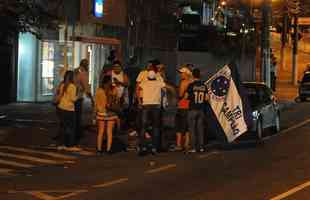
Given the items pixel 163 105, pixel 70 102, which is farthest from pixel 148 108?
pixel 70 102

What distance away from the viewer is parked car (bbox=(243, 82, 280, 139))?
1877 cm

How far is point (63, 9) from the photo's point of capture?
2802 centimetres

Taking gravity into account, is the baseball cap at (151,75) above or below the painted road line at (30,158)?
above

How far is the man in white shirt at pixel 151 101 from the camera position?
15875mm

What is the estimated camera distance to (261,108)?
19.3 meters

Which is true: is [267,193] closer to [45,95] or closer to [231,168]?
[231,168]

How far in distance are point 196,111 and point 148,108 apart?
103cm

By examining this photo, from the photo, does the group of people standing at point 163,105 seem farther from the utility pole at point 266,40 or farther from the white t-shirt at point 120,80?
the utility pole at point 266,40

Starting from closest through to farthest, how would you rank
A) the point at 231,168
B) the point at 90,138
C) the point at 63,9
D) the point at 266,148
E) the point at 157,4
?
the point at 231,168
the point at 266,148
the point at 90,138
the point at 63,9
the point at 157,4

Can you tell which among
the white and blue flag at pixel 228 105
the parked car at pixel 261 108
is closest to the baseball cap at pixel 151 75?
the white and blue flag at pixel 228 105

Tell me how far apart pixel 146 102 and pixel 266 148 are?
3180mm

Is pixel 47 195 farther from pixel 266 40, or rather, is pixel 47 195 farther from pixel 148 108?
pixel 266 40

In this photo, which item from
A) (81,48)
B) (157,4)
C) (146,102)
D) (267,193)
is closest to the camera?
(267,193)

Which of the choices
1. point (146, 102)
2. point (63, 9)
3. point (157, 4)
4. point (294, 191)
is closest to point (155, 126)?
point (146, 102)
